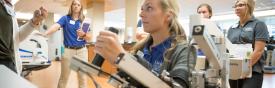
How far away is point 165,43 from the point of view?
138 cm

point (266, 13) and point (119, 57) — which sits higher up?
point (266, 13)

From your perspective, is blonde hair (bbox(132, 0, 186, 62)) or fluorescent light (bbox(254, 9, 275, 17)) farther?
fluorescent light (bbox(254, 9, 275, 17))

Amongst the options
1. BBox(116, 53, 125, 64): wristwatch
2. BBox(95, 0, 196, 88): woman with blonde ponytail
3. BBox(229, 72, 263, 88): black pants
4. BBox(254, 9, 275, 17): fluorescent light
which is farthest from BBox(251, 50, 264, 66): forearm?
BBox(254, 9, 275, 17): fluorescent light

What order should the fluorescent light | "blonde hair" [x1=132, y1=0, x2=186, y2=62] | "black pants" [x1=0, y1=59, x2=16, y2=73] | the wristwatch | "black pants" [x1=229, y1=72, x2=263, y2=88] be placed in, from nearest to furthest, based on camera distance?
the wristwatch < "blonde hair" [x1=132, y1=0, x2=186, y2=62] < "black pants" [x1=0, y1=59, x2=16, y2=73] < "black pants" [x1=229, y1=72, x2=263, y2=88] < the fluorescent light

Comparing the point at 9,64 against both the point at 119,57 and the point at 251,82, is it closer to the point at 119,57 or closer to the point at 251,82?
the point at 119,57

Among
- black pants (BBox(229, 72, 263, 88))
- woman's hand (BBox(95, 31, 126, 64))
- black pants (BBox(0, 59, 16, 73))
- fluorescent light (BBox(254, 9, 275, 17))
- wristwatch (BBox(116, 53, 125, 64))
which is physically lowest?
black pants (BBox(229, 72, 263, 88))

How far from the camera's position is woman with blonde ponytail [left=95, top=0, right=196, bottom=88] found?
1.12 m

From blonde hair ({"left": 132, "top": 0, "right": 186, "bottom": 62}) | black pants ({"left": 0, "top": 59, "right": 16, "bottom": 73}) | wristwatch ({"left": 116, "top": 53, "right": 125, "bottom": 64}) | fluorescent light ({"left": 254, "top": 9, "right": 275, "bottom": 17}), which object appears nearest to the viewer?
wristwatch ({"left": 116, "top": 53, "right": 125, "bottom": 64})

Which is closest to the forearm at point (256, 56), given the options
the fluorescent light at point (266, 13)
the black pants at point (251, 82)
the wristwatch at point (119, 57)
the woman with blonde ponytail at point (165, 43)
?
the black pants at point (251, 82)

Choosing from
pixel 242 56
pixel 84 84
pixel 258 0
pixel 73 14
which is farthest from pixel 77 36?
pixel 258 0

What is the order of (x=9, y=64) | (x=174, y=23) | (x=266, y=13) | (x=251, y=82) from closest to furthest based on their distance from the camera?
(x=174, y=23) → (x=9, y=64) → (x=251, y=82) → (x=266, y=13)

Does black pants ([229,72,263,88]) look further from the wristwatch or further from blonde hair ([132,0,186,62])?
the wristwatch

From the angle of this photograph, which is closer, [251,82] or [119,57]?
[119,57]

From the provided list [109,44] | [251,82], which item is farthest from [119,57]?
[251,82]
